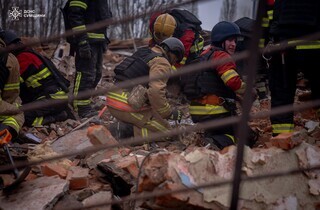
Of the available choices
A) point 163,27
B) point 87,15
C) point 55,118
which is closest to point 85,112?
point 55,118

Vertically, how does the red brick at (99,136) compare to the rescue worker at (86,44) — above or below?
below

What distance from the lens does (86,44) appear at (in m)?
4.98

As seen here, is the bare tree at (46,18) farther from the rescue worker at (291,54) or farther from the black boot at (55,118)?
the rescue worker at (291,54)

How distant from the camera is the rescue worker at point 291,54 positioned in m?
2.84

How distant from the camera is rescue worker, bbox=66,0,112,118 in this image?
16.3ft

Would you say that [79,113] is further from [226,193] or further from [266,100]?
[226,193]

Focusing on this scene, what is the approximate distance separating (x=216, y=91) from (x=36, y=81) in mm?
2097

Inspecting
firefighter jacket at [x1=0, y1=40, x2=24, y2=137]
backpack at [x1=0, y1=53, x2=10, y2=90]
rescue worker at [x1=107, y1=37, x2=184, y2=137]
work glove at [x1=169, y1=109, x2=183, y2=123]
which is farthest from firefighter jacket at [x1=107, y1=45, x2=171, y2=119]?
backpack at [x1=0, y1=53, x2=10, y2=90]

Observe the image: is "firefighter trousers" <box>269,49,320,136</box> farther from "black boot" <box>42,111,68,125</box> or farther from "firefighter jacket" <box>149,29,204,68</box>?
"black boot" <box>42,111,68,125</box>

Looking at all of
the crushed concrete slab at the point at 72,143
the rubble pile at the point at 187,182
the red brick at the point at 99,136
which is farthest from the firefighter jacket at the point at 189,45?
the rubble pile at the point at 187,182

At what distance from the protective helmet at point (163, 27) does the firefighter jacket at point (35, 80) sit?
4.79 feet

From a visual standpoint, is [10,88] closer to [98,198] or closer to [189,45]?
[98,198]

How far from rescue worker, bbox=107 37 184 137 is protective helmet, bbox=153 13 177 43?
1.04 meters

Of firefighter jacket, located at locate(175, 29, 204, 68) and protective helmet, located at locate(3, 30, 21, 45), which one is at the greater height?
protective helmet, located at locate(3, 30, 21, 45)
